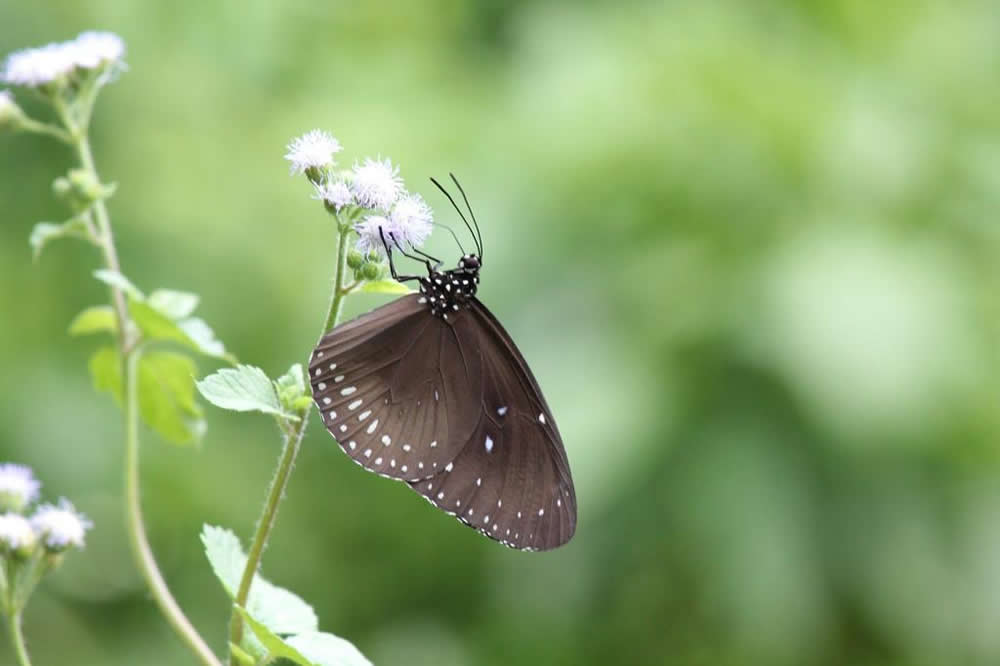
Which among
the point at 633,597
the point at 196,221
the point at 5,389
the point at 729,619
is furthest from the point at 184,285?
the point at 729,619

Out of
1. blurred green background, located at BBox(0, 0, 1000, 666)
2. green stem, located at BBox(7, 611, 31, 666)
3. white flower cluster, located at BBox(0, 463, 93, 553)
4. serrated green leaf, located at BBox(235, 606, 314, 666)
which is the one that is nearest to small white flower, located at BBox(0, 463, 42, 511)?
white flower cluster, located at BBox(0, 463, 93, 553)

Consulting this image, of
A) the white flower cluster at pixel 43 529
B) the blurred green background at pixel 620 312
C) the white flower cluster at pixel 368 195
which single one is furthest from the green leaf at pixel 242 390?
the blurred green background at pixel 620 312

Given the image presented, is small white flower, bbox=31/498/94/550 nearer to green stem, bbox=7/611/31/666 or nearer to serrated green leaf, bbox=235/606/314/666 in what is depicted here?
green stem, bbox=7/611/31/666

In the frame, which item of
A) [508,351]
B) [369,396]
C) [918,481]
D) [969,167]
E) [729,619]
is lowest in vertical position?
[369,396]

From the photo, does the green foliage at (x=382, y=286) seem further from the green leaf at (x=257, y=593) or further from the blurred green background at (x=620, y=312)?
the blurred green background at (x=620, y=312)

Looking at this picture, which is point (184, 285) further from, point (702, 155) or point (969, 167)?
point (969, 167)

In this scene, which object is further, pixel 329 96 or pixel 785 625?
pixel 329 96

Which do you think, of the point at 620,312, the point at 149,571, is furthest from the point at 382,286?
the point at 620,312

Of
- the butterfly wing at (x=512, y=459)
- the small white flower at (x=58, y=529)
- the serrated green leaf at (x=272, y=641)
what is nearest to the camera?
the serrated green leaf at (x=272, y=641)
